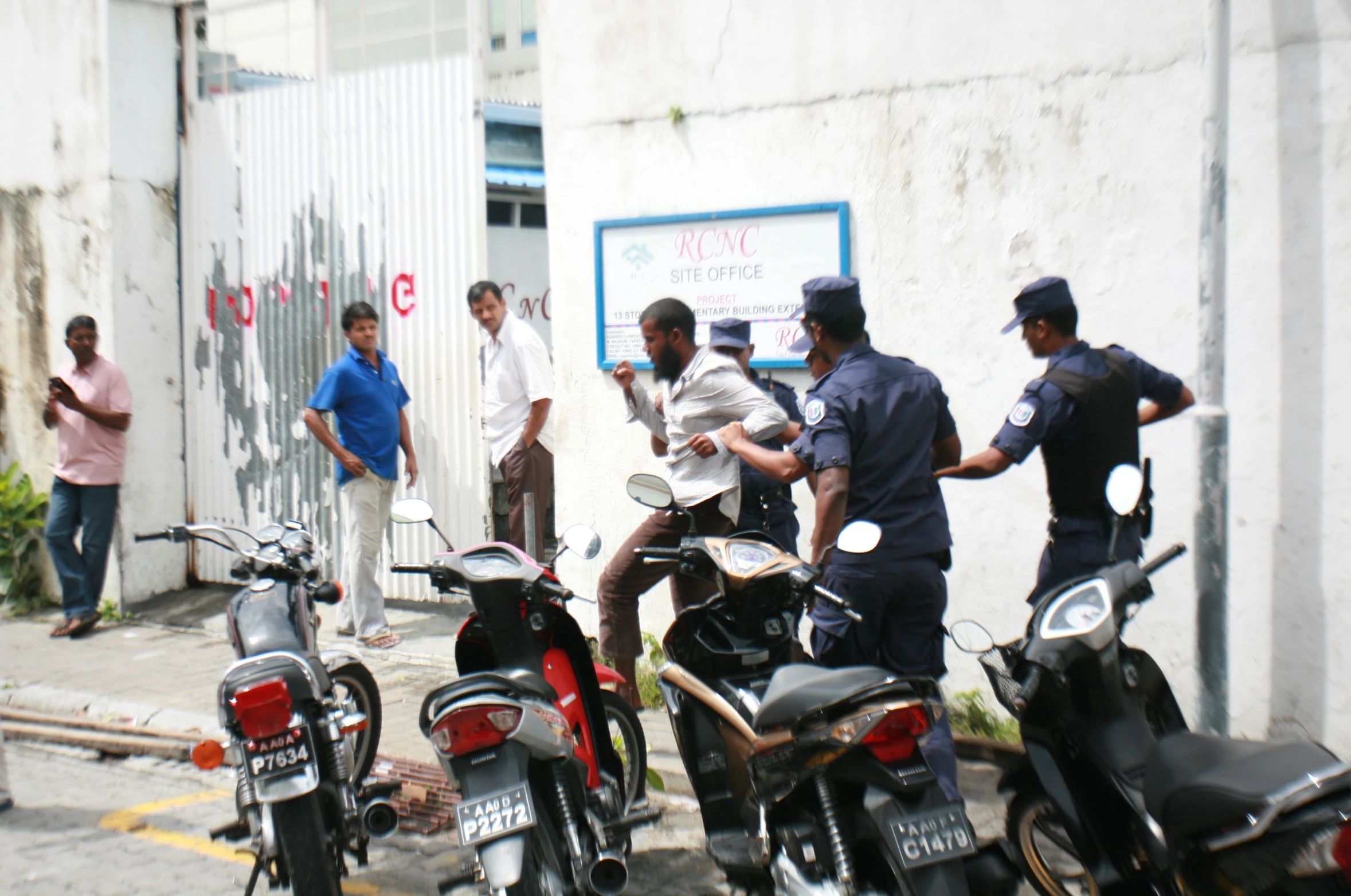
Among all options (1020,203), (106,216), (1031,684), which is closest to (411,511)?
(1031,684)

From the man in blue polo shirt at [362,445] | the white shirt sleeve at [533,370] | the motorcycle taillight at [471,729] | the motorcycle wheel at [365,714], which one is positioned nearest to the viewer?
the motorcycle taillight at [471,729]

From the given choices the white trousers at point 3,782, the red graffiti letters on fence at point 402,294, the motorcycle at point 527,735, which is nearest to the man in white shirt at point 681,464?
the motorcycle at point 527,735

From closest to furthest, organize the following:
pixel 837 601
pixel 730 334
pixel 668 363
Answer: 1. pixel 837 601
2. pixel 668 363
3. pixel 730 334

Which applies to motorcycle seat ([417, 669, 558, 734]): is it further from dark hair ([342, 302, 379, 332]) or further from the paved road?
dark hair ([342, 302, 379, 332])

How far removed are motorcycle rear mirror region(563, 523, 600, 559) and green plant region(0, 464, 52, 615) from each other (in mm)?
6318

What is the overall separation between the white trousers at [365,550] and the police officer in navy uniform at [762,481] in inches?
96.2

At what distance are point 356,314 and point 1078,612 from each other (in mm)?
4845

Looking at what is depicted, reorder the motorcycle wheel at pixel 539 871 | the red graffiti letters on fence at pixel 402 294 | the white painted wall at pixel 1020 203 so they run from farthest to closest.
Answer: the red graffiti letters on fence at pixel 402 294
the white painted wall at pixel 1020 203
the motorcycle wheel at pixel 539 871

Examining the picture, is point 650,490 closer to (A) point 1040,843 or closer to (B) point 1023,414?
(B) point 1023,414

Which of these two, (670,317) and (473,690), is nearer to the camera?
(473,690)

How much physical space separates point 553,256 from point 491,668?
121 inches

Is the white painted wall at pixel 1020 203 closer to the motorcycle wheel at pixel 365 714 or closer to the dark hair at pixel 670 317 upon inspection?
the dark hair at pixel 670 317

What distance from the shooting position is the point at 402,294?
7.56 meters

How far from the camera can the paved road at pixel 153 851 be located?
4.08m
